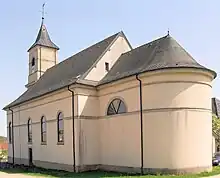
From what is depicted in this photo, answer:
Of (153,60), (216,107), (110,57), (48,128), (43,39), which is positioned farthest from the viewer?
(216,107)

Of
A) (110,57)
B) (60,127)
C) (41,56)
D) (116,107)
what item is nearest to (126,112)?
(116,107)

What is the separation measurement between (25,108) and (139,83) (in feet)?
48.7

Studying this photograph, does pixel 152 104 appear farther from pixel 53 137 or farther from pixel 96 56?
pixel 53 137

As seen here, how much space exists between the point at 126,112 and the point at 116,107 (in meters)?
1.20

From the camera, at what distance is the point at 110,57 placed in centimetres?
2458

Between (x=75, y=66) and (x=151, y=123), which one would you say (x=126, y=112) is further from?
(x=75, y=66)

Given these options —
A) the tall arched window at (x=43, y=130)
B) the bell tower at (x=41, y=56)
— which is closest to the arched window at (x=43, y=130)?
the tall arched window at (x=43, y=130)

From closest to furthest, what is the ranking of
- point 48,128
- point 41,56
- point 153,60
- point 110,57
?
point 153,60 → point 110,57 → point 48,128 → point 41,56

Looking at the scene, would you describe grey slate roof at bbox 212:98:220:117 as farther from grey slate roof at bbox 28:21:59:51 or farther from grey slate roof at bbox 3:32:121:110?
grey slate roof at bbox 3:32:121:110

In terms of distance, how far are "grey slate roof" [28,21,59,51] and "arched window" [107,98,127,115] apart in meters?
17.8

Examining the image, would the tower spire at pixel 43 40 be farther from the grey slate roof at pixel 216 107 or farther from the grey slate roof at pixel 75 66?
the grey slate roof at pixel 216 107

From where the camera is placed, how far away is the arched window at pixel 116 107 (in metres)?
20.8

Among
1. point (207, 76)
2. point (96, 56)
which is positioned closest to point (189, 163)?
point (207, 76)

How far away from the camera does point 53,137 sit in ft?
81.7
